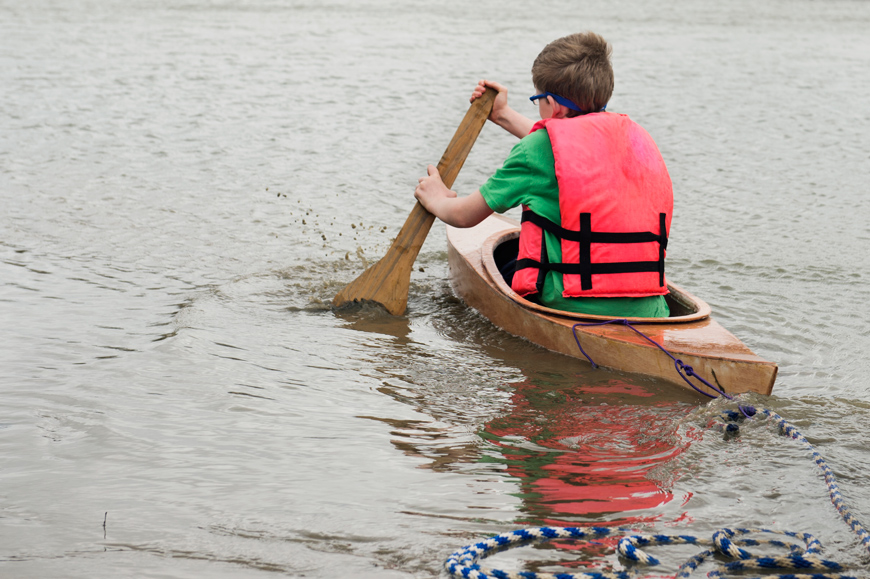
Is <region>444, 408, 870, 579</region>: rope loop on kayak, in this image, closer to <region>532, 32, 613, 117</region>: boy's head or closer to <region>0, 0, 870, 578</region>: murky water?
<region>0, 0, 870, 578</region>: murky water

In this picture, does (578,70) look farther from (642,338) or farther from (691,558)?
(691,558)

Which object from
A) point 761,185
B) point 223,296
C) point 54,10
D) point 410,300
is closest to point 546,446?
point 410,300

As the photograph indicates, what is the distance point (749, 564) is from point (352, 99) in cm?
1068

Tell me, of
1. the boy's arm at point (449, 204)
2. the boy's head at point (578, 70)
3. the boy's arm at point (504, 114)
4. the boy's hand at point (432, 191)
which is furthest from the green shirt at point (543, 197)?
the boy's arm at point (504, 114)

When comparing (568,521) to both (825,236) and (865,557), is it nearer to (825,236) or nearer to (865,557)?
(865,557)

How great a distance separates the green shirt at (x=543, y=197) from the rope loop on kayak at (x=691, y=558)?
157 cm

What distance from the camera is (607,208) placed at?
386 cm

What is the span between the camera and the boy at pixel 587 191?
385 cm

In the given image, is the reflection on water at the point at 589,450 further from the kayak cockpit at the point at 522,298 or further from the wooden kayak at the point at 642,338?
the kayak cockpit at the point at 522,298

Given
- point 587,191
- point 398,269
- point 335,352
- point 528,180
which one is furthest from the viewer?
point 398,269

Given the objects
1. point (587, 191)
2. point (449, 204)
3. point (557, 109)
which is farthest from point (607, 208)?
point (449, 204)

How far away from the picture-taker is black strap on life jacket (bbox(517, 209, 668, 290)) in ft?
12.8

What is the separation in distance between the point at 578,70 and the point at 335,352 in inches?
72.1

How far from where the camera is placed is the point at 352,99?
12.3 m
